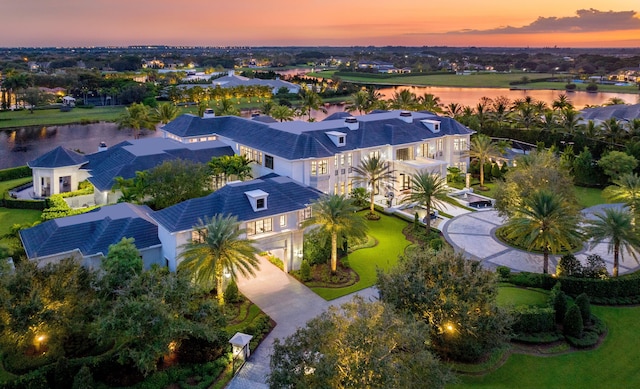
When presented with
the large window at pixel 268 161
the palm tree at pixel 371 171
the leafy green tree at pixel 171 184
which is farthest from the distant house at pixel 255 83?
the leafy green tree at pixel 171 184

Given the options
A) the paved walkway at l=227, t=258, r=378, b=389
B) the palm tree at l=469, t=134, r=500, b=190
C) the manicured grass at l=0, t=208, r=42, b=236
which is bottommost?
the paved walkway at l=227, t=258, r=378, b=389

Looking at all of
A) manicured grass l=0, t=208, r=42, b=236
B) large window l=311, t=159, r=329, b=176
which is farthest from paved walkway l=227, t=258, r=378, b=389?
manicured grass l=0, t=208, r=42, b=236

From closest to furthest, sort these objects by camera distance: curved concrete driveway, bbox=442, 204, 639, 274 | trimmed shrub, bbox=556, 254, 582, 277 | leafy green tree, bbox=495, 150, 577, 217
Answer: trimmed shrub, bbox=556, 254, 582, 277 < curved concrete driveway, bbox=442, 204, 639, 274 < leafy green tree, bbox=495, 150, 577, 217

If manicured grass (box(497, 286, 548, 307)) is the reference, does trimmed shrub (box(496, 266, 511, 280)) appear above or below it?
above

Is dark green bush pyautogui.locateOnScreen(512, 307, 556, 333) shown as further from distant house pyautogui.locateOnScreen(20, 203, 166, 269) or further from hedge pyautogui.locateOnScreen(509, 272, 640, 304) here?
distant house pyautogui.locateOnScreen(20, 203, 166, 269)

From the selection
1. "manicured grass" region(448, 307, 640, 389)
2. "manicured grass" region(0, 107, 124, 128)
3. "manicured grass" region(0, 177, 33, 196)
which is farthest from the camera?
"manicured grass" region(0, 107, 124, 128)

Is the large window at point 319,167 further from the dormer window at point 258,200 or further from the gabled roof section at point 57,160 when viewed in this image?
the gabled roof section at point 57,160

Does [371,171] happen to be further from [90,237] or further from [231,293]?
[90,237]
